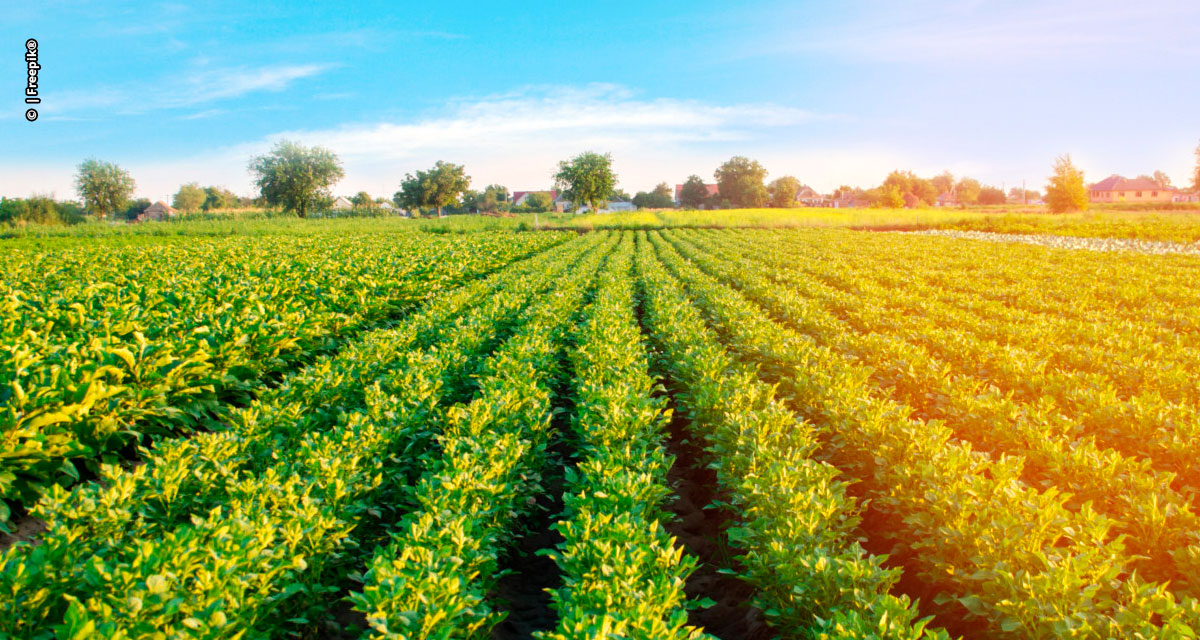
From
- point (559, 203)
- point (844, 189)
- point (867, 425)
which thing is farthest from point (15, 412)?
point (844, 189)

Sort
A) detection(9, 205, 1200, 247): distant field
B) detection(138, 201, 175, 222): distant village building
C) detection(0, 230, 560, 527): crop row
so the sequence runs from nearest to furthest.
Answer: detection(0, 230, 560, 527): crop row → detection(9, 205, 1200, 247): distant field → detection(138, 201, 175, 222): distant village building

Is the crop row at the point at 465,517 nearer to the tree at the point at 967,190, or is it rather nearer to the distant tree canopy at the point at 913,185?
the distant tree canopy at the point at 913,185

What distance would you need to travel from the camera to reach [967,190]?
13912cm

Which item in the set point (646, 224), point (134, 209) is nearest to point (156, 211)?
point (134, 209)

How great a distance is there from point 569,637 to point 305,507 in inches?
72.4

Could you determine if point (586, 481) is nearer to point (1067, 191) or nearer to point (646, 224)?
point (646, 224)

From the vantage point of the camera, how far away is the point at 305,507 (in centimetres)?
342

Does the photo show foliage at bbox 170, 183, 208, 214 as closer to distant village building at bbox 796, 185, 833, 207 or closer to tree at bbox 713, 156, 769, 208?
tree at bbox 713, 156, 769, 208

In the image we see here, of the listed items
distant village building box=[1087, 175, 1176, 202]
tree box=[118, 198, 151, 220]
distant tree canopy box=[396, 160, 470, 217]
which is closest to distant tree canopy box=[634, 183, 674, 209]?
distant tree canopy box=[396, 160, 470, 217]

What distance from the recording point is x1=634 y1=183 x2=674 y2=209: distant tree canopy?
110 metres

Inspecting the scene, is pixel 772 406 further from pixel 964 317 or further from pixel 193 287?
pixel 193 287

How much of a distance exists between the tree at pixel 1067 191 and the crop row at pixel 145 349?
71.7 metres

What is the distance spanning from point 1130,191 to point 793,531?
13563 centimetres

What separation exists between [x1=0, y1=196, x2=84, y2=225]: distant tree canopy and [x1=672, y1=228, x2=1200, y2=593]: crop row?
289ft
